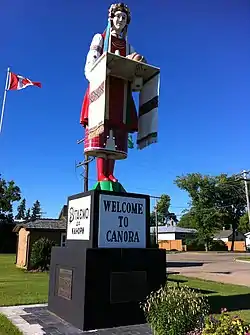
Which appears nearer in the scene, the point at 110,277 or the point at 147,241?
the point at 110,277

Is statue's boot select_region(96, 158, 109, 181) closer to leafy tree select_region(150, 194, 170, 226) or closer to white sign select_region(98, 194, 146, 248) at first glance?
white sign select_region(98, 194, 146, 248)

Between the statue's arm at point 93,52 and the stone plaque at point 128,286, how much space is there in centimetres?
390

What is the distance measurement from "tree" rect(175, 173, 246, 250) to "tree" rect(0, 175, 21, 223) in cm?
2278

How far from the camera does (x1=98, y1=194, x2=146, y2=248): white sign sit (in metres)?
6.34

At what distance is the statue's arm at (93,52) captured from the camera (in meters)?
7.15

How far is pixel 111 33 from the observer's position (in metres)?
7.43

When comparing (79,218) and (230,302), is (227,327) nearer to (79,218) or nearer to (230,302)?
(79,218)

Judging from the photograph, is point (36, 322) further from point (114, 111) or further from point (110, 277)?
point (114, 111)

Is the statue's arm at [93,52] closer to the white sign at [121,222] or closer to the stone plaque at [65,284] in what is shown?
the white sign at [121,222]

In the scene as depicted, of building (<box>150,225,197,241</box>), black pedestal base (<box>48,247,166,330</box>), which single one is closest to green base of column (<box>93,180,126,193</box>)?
black pedestal base (<box>48,247,166,330</box>)

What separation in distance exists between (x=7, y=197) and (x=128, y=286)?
142 ft

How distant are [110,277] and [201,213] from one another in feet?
150

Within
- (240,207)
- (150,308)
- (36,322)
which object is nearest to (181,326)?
(150,308)

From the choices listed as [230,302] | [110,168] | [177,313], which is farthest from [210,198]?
[177,313]
